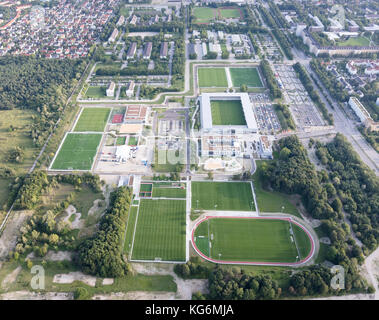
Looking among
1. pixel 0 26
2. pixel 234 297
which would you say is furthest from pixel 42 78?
pixel 234 297

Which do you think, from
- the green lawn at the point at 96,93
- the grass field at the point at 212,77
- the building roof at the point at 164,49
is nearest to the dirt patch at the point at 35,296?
the green lawn at the point at 96,93

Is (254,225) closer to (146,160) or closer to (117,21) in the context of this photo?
(146,160)

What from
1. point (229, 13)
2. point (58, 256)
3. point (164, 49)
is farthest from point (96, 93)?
point (229, 13)

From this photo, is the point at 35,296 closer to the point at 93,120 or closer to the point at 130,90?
the point at 93,120

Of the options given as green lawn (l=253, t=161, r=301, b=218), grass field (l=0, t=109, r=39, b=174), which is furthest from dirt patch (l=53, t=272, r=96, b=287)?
green lawn (l=253, t=161, r=301, b=218)

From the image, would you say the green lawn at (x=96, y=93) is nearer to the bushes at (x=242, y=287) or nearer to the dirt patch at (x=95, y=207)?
the dirt patch at (x=95, y=207)
